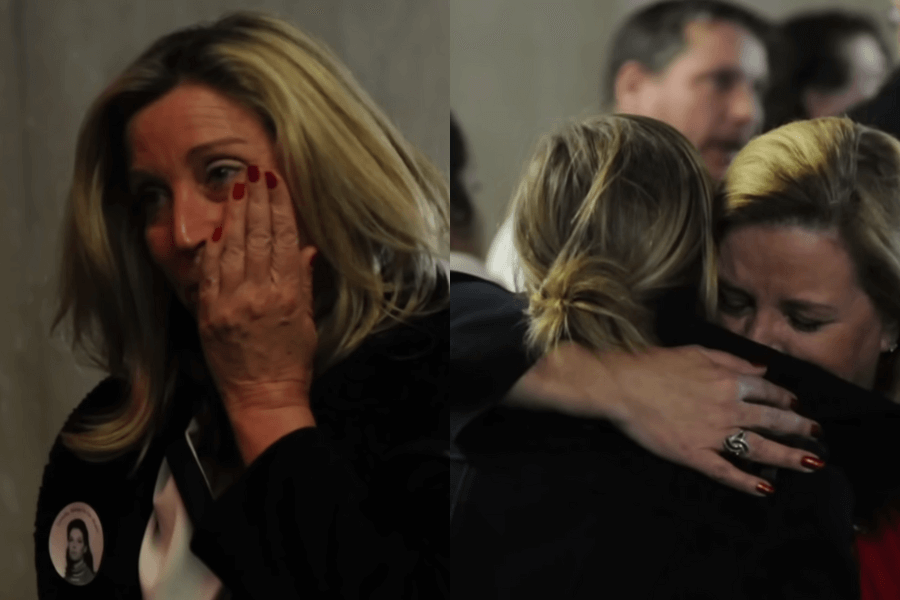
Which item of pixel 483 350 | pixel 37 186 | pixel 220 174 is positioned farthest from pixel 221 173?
pixel 483 350

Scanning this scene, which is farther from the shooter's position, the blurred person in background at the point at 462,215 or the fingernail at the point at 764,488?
the blurred person in background at the point at 462,215

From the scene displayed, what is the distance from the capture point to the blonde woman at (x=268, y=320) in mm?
1413

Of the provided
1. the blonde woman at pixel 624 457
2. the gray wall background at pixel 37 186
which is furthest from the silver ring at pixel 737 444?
the gray wall background at pixel 37 186

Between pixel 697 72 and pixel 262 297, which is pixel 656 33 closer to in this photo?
pixel 697 72

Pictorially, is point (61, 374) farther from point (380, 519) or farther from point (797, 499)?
point (797, 499)

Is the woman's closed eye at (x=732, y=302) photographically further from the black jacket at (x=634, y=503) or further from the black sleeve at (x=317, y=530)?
the black sleeve at (x=317, y=530)

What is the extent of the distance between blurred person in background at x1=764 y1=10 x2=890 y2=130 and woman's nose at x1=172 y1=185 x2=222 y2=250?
712mm

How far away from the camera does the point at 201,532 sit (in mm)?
1436

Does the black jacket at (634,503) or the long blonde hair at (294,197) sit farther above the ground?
the long blonde hair at (294,197)

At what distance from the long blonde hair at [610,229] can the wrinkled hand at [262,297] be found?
11.6 inches

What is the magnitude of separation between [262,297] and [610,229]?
0.45 metres

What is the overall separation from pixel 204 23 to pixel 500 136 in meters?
0.42

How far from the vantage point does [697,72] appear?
147 cm

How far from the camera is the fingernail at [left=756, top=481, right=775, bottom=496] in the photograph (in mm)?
1391
